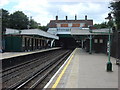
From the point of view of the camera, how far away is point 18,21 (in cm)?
9744

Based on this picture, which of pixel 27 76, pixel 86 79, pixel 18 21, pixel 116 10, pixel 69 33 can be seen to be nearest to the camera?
pixel 86 79

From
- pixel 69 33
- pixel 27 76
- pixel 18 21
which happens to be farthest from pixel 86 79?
pixel 18 21

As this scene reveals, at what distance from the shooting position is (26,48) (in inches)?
1436

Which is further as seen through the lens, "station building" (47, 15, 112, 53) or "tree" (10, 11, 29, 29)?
"tree" (10, 11, 29, 29)

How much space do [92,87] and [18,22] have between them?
3621 inches

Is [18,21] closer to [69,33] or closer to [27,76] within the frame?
[69,33]

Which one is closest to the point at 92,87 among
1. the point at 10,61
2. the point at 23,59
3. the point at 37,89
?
the point at 37,89

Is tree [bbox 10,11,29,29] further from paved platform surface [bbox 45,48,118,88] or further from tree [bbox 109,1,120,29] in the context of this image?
paved platform surface [bbox 45,48,118,88]

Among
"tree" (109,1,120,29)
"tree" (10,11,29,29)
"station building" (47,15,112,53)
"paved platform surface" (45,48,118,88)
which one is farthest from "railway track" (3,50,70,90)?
"tree" (10,11,29,29)

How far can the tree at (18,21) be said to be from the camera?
9512cm

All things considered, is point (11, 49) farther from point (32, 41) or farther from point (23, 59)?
point (23, 59)

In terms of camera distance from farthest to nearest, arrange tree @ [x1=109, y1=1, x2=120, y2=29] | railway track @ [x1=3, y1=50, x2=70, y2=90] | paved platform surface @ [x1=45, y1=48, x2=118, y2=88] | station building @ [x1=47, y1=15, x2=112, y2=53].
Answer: station building @ [x1=47, y1=15, x2=112, y2=53] < tree @ [x1=109, y1=1, x2=120, y2=29] < railway track @ [x1=3, y1=50, x2=70, y2=90] < paved platform surface @ [x1=45, y1=48, x2=118, y2=88]

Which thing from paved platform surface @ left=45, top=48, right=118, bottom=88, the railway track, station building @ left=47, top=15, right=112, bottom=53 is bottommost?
the railway track

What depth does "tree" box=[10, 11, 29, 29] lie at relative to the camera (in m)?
95.1
